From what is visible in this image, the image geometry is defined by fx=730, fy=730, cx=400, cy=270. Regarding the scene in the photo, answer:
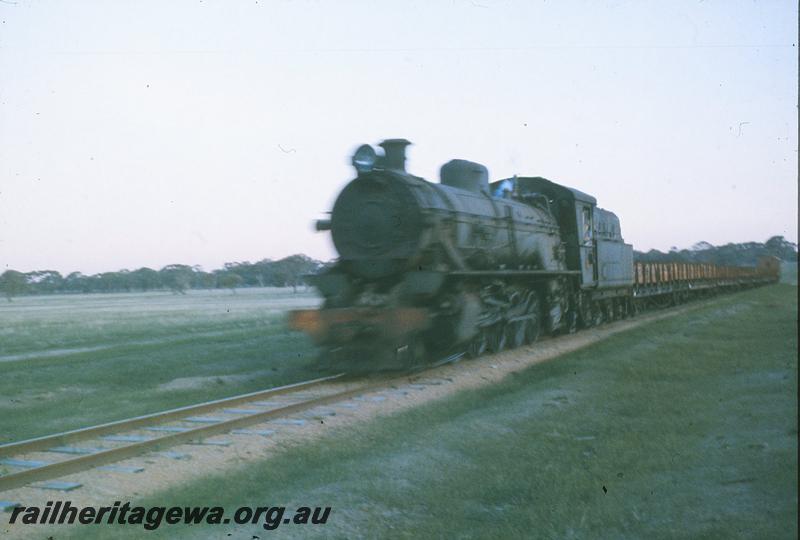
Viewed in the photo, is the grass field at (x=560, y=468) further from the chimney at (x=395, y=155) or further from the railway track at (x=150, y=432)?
the chimney at (x=395, y=155)

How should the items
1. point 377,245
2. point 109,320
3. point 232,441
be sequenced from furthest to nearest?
point 109,320 → point 377,245 → point 232,441

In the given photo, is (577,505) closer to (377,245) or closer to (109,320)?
(377,245)

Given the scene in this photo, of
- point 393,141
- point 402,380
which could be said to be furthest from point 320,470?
point 393,141

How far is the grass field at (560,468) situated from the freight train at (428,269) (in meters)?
2.29

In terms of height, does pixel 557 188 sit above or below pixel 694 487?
above

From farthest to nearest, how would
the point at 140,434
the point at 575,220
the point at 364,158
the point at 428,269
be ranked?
the point at 575,220
the point at 364,158
the point at 428,269
the point at 140,434

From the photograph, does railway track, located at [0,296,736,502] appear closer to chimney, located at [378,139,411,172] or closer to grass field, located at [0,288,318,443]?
grass field, located at [0,288,318,443]

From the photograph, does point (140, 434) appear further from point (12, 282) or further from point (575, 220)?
point (575, 220)

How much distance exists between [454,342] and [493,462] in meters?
6.28

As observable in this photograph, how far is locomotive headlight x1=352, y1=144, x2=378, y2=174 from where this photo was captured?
43.8ft

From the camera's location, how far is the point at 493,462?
666cm

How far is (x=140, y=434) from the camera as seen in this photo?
832cm

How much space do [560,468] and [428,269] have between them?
21.5 ft

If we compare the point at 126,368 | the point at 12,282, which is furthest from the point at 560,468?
the point at 12,282
